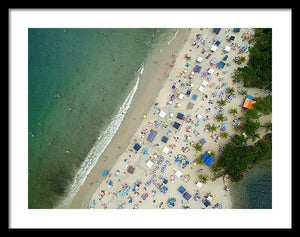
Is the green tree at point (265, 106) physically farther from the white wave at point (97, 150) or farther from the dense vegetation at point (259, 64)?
the white wave at point (97, 150)

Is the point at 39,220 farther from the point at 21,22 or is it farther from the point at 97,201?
the point at 21,22

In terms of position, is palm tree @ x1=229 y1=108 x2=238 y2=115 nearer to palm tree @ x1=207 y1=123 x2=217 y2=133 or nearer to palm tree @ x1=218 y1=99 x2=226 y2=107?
palm tree @ x1=218 y1=99 x2=226 y2=107

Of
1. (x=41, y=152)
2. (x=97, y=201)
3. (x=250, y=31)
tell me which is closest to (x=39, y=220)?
(x=97, y=201)

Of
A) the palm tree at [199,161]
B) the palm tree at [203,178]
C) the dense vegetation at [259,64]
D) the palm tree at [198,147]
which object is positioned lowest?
the palm tree at [203,178]

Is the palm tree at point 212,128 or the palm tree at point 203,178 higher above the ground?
the palm tree at point 212,128

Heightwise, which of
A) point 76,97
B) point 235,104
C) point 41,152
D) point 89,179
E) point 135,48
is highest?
point 135,48

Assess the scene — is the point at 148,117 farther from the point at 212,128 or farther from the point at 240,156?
the point at 240,156

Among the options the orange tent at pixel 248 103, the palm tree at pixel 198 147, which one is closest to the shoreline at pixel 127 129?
the palm tree at pixel 198 147
